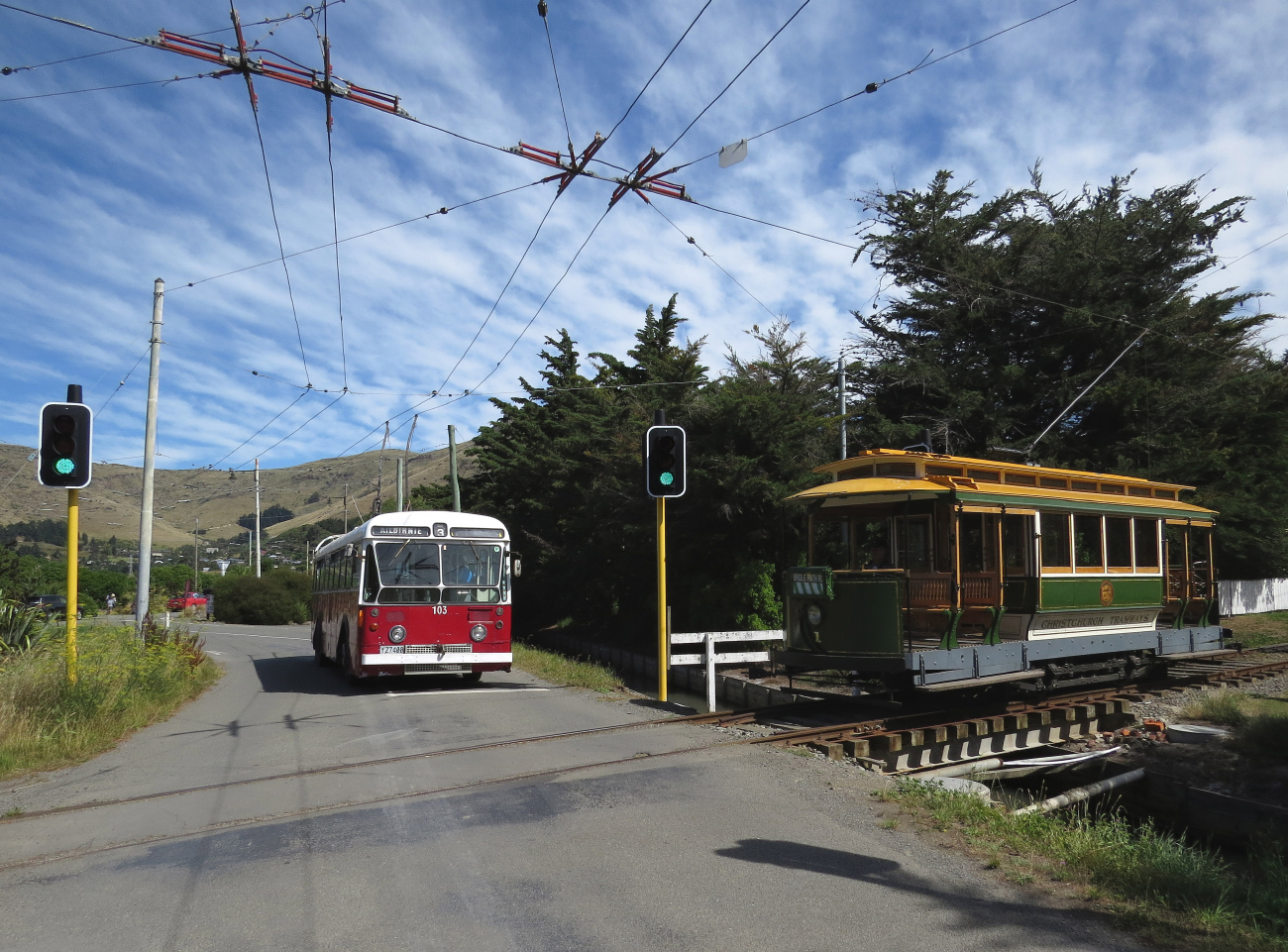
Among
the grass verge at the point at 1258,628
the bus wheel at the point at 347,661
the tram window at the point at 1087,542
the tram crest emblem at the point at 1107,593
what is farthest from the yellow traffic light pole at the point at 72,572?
the grass verge at the point at 1258,628

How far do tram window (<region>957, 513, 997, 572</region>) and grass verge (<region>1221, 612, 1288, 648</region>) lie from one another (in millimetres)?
14883

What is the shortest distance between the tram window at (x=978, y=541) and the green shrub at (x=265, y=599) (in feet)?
137

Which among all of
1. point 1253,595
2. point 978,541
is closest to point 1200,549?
point 978,541

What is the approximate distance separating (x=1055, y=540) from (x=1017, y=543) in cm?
53

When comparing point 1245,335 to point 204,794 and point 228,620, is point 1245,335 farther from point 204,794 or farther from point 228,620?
point 228,620

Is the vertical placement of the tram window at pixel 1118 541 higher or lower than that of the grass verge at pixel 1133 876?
higher

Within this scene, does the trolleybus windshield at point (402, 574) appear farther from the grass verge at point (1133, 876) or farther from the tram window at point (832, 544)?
the grass verge at point (1133, 876)

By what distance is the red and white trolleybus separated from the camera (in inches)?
557

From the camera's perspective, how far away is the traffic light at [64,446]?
9.90 m

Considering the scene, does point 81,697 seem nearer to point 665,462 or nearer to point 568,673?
point 665,462

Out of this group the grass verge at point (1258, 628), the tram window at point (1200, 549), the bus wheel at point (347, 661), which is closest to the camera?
the bus wheel at point (347, 661)

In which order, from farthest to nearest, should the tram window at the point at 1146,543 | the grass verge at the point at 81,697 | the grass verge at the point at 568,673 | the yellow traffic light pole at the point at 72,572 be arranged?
1. the grass verge at the point at 568,673
2. the tram window at the point at 1146,543
3. the yellow traffic light pole at the point at 72,572
4. the grass verge at the point at 81,697

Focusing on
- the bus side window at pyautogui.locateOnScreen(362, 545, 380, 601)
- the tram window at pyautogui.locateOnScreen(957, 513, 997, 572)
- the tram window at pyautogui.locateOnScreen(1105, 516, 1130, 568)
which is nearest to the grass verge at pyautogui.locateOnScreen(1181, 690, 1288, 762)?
the tram window at pyautogui.locateOnScreen(1105, 516, 1130, 568)

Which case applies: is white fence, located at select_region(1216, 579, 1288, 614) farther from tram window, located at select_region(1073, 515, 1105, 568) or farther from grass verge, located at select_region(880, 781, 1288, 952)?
grass verge, located at select_region(880, 781, 1288, 952)
